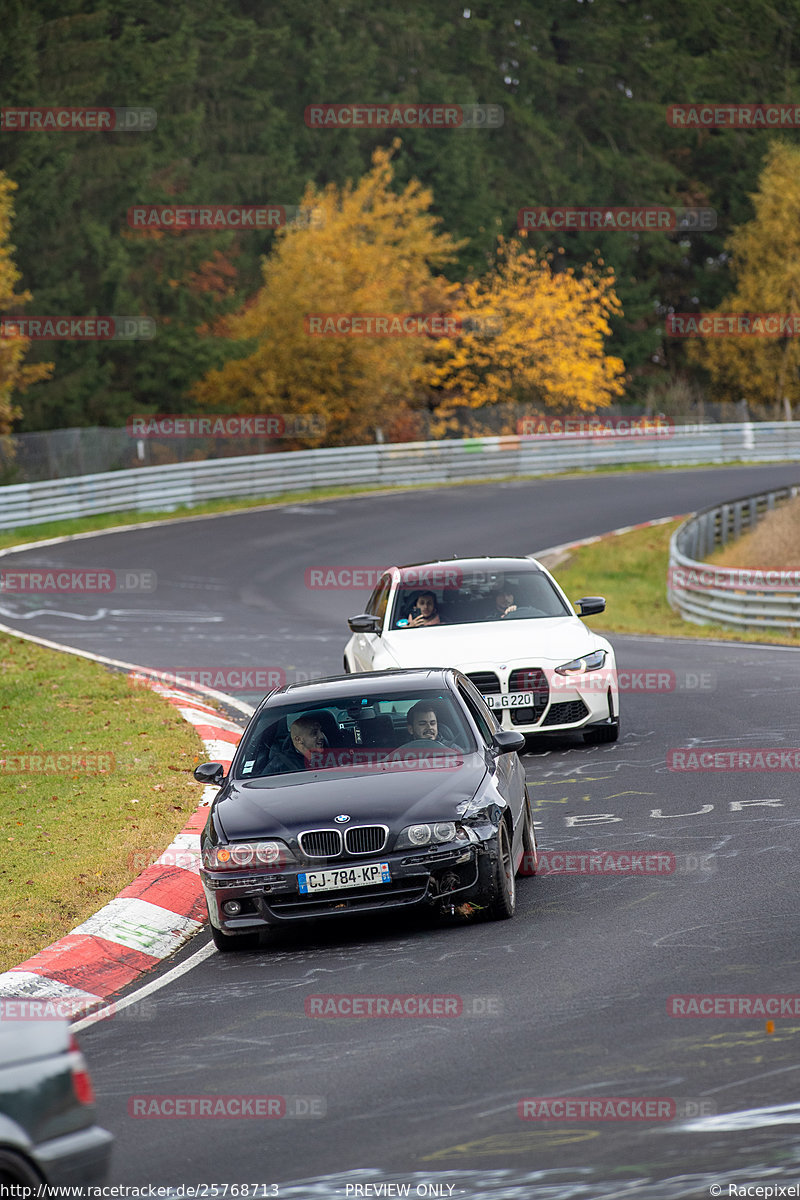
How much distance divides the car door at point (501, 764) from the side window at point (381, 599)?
5.09m

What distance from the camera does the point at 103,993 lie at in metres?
7.98

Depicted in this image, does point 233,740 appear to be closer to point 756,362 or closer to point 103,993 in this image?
point 103,993

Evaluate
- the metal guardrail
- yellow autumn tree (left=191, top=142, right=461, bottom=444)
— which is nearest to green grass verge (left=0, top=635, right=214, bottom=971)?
the metal guardrail

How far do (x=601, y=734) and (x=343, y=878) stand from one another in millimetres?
6278

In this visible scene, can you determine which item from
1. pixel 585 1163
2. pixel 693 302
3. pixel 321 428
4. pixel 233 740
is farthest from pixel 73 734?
pixel 693 302

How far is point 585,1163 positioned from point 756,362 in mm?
70035

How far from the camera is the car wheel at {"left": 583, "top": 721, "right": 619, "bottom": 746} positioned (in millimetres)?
14180

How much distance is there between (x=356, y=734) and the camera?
9609 mm

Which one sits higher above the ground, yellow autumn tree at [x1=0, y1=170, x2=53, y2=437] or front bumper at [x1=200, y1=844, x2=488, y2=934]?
yellow autumn tree at [x1=0, y1=170, x2=53, y2=437]

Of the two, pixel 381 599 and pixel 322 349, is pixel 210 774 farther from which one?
pixel 322 349

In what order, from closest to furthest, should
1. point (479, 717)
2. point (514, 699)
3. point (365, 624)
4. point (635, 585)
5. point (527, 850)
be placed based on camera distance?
point (527, 850) → point (479, 717) → point (514, 699) → point (365, 624) → point (635, 585)

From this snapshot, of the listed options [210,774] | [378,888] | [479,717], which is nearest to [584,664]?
[479,717]

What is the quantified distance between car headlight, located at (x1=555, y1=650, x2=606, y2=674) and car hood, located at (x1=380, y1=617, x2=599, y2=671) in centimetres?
5

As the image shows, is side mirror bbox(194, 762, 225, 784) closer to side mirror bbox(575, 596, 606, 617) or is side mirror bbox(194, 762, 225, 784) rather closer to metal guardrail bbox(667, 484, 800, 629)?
side mirror bbox(575, 596, 606, 617)
